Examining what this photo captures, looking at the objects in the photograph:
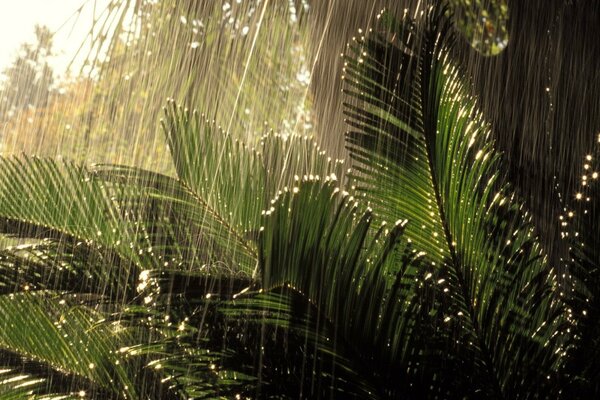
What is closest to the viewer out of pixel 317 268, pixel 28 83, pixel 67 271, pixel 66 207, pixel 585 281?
pixel 317 268

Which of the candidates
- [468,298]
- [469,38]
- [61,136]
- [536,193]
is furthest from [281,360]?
[61,136]

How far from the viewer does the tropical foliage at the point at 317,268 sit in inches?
104

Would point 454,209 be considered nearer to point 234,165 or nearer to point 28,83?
point 234,165

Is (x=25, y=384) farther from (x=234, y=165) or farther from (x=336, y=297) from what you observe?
(x=336, y=297)

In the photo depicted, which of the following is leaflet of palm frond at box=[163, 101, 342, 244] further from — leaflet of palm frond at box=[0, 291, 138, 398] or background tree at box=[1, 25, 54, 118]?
background tree at box=[1, 25, 54, 118]

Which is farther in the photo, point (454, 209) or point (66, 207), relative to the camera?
point (66, 207)

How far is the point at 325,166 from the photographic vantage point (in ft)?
11.8

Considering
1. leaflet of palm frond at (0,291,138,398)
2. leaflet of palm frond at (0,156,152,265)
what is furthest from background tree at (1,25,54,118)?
leaflet of palm frond at (0,291,138,398)

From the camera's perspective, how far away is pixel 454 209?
295cm

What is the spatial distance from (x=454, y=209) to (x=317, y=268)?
0.64m

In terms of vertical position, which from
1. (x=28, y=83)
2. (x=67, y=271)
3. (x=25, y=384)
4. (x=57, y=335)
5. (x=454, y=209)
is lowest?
(x=25, y=384)

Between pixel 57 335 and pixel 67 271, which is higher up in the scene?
pixel 67 271

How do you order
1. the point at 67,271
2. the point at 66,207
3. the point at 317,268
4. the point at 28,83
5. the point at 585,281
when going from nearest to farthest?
the point at 317,268, the point at 585,281, the point at 67,271, the point at 66,207, the point at 28,83

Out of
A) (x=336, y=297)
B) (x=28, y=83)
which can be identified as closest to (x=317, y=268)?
(x=336, y=297)
